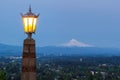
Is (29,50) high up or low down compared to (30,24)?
down

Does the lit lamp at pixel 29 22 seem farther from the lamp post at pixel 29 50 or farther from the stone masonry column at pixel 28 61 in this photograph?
the stone masonry column at pixel 28 61

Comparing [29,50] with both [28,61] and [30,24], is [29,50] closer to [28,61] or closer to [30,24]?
[28,61]

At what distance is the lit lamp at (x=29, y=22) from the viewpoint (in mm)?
11180

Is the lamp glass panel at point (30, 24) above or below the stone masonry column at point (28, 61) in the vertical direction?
above

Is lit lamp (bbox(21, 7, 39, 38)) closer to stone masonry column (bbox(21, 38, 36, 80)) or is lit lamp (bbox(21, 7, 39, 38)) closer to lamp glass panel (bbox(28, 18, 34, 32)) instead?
lamp glass panel (bbox(28, 18, 34, 32))

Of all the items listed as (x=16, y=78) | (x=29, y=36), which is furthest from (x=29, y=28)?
(x=16, y=78)

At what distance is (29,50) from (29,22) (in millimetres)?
568

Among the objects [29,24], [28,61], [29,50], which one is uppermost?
[29,24]

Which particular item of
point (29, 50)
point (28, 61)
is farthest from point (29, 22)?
point (28, 61)

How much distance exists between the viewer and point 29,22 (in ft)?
36.8

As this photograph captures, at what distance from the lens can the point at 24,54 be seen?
11.1m

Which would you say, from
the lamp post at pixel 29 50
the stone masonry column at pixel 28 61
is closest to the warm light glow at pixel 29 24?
the lamp post at pixel 29 50

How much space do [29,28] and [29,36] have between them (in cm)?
16

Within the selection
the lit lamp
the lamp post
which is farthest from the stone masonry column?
the lit lamp
